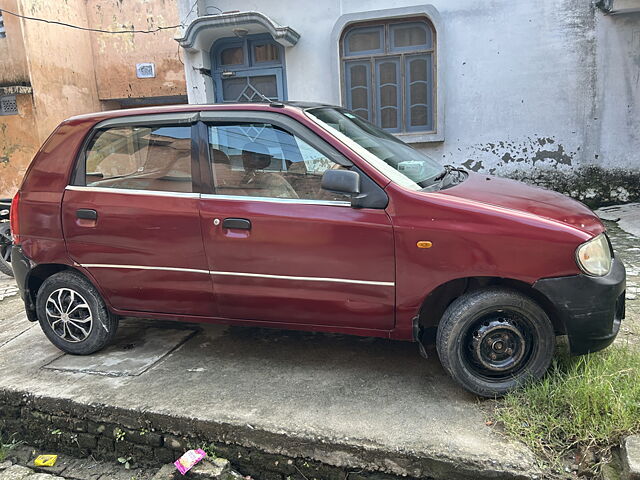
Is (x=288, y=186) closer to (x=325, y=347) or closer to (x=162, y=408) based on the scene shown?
(x=325, y=347)

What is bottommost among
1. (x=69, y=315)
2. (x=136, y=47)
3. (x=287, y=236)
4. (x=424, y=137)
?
(x=69, y=315)

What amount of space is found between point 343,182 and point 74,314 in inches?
91.3

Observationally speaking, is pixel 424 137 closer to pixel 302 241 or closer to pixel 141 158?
pixel 141 158

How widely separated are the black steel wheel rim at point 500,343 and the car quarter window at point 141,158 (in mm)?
2023

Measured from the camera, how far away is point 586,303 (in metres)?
2.56

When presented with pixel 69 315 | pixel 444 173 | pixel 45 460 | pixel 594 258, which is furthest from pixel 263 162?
pixel 45 460

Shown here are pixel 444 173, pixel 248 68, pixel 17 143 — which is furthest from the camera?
pixel 17 143

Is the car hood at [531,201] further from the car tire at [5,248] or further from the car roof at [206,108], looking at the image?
the car tire at [5,248]

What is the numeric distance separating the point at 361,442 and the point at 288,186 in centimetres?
157

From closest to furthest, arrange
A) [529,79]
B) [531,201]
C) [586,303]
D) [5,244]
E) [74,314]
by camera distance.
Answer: [586,303] < [531,201] < [74,314] < [5,244] < [529,79]

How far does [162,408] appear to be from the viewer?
2.92 m

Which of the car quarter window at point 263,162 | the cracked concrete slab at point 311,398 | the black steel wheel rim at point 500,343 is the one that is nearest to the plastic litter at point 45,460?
the cracked concrete slab at point 311,398

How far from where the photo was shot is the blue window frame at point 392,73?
308 inches

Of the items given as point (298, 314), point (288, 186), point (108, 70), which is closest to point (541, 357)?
point (298, 314)
